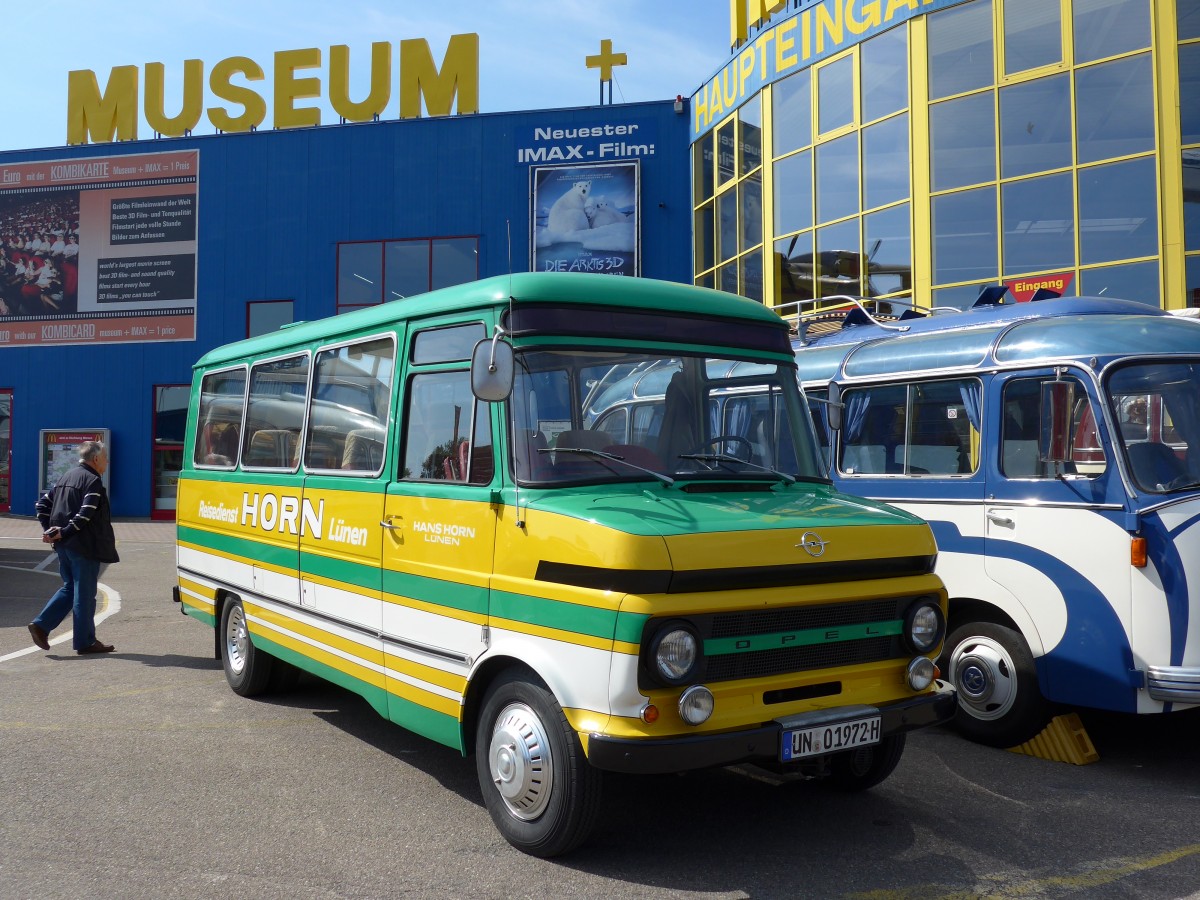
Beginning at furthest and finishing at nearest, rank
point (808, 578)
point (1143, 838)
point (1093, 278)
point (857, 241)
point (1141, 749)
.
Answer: point (857, 241) < point (1093, 278) < point (1141, 749) < point (1143, 838) < point (808, 578)

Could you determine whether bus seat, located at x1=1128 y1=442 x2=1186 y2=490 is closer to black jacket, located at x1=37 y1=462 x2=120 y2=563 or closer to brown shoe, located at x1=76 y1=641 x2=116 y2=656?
black jacket, located at x1=37 y1=462 x2=120 y2=563

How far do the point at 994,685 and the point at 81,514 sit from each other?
7.51 meters

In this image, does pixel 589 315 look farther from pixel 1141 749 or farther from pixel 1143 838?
pixel 1141 749

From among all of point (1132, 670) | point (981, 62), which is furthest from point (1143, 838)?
point (981, 62)

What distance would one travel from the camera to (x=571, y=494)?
451cm

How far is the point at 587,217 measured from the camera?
83.9ft

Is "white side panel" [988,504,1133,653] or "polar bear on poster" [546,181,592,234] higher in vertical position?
"polar bear on poster" [546,181,592,234]

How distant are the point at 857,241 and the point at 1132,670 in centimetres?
1380

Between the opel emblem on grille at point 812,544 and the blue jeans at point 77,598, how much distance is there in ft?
23.6

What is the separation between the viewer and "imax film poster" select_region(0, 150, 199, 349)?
28375mm

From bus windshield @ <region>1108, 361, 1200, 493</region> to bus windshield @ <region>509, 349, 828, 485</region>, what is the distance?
1.80 meters

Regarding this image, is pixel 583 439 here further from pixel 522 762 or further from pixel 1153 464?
pixel 1153 464

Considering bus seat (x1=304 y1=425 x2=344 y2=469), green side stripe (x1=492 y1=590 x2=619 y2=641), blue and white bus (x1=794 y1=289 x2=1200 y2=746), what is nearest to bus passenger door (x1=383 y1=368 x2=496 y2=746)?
green side stripe (x1=492 y1=590 x2=619 y2=641)

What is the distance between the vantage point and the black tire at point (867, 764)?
208 inches
